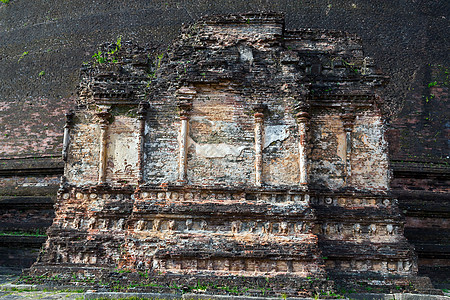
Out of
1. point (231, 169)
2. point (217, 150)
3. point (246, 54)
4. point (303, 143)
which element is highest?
point (246, 54)

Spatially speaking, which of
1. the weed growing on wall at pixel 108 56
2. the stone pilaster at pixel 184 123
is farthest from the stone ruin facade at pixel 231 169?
the weed growing on wall at pixel 108 56

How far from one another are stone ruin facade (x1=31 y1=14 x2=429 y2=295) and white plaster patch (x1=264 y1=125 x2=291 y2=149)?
3 centimetres

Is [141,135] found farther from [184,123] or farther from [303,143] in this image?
[303,143]

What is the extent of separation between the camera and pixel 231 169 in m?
9.97

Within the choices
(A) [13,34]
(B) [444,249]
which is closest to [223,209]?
(B) [444,249]

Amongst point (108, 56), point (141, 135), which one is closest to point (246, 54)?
point (141, 135)

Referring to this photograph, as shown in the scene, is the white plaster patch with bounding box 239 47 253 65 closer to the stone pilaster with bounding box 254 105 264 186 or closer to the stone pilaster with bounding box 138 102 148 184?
the stone pilaster with bounding box 254 105 264 186

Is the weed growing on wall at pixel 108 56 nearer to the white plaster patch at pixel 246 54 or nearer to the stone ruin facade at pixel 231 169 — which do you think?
the stone ruin facade at pixel 231 169

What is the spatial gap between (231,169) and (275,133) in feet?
4.61

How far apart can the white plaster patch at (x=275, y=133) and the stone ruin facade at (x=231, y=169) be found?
3cm

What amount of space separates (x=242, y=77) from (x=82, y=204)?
205 inches

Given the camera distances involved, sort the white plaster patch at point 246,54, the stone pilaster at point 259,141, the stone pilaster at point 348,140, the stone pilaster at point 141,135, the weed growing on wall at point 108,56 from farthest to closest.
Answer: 1. the weed growing on wall at point 108,56
2. the white plaster patch at point 246,54
3. the stone pilaster at point 348,140
4. the stone pilaster at point 141,135
5. the stone pilaster at point 259,141

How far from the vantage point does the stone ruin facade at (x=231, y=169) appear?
9.47 m

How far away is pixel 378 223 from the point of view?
33.7ft
